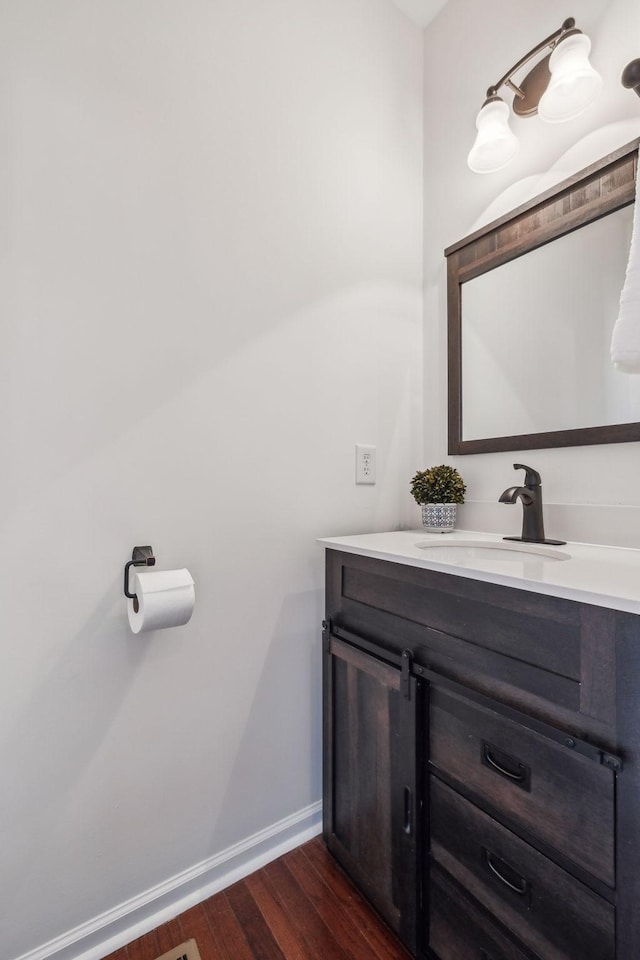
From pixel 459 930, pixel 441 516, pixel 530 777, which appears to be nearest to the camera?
pixel 530 777

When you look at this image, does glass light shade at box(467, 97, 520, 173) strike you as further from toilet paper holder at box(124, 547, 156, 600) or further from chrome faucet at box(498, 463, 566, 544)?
toilet paper holder at box(124, 547, 156, 600)

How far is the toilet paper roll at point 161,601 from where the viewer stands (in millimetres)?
859

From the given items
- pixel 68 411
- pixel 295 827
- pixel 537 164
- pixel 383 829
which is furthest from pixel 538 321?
pixel 295 827

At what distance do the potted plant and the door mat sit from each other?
1.13m

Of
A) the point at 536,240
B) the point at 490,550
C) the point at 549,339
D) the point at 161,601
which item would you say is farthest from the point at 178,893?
the point at 536,240

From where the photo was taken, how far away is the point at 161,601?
865 mm

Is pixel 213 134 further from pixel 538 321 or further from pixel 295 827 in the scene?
pixel 295 827

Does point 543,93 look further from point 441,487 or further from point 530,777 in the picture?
point 530,777

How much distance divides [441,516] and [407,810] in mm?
723

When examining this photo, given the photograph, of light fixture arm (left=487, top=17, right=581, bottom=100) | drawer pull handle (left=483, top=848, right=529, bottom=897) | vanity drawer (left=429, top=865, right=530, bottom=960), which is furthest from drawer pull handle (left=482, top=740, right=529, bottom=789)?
light fixture arm (left=487, top=17, right=581, bottom=100)

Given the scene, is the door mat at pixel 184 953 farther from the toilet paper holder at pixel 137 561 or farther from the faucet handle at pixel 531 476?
the faucet handle at pixel 531 476

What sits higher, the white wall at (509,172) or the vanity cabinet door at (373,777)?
the white wall at (509,172)

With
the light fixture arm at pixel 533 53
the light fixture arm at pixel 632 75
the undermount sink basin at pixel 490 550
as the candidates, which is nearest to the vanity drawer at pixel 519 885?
the undermount sink basin at pixel 490 550

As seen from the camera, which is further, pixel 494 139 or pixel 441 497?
pixel 441 497
